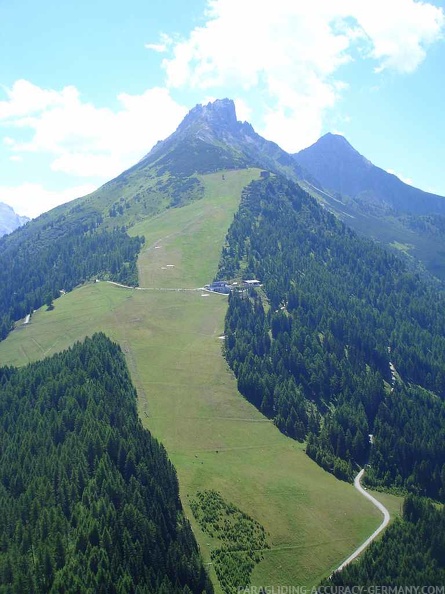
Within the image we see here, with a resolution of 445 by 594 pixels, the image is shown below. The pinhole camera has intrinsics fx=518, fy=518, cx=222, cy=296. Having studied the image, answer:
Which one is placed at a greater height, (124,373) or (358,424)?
(124,373)

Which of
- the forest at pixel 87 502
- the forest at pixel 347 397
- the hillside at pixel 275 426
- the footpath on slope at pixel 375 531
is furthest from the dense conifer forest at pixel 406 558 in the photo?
the forest at pixel 87 502

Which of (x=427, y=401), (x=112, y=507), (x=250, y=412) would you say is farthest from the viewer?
(x=427, y=401)

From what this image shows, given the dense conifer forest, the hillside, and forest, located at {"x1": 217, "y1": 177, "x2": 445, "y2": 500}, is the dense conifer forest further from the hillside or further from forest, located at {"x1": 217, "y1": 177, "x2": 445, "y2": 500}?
forest, located at {"x1": 217, "y1": 177, "x2": 445, "y2": 500}

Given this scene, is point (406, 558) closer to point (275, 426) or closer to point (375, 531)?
point (375, 531)

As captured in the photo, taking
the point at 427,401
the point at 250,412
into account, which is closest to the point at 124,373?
the point at 250,412

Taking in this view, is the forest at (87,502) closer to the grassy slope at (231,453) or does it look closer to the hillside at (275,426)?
the hillside at (275,426)

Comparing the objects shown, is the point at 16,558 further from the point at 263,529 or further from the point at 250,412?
the point at 250,412

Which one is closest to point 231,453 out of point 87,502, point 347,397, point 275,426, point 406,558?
point 275,426
